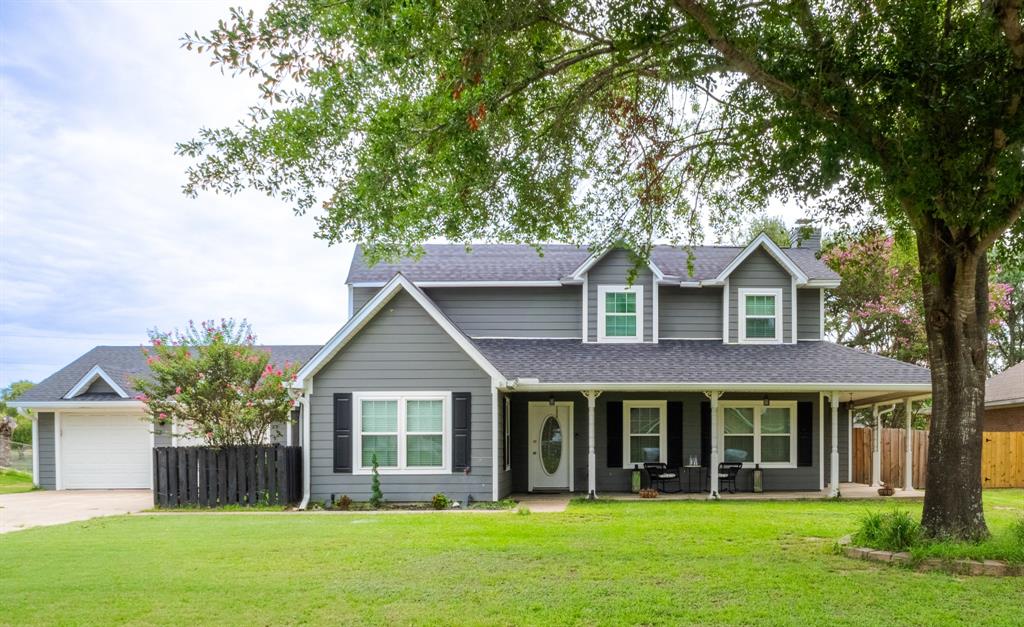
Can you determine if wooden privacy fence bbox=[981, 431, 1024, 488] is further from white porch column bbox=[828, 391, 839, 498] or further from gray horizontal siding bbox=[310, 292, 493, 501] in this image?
gray horizontal siding bbox=[310, 292, 493, 501]

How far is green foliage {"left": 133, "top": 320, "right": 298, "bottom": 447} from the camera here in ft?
55.4

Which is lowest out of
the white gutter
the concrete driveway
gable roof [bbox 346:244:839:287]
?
the concrete driveway

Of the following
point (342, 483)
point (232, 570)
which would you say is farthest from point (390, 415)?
point (232, 570)

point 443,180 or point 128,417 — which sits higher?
point 443,180

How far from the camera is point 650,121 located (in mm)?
12164

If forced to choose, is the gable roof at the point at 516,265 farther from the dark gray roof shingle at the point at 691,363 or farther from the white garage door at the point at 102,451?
the white garage door at the point at 102,451

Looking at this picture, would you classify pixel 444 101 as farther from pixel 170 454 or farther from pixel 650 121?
pixel 170 454

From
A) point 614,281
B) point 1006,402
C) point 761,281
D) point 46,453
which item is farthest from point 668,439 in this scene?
point 46,453

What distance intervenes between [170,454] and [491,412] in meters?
6.41

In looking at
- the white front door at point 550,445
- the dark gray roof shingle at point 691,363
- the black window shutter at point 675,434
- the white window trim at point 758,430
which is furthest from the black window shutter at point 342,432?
the white window trim at point 758,430

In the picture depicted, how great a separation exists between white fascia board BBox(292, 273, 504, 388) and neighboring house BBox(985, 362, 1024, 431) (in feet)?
56.7

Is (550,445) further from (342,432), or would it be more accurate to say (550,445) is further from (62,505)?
(62,505)

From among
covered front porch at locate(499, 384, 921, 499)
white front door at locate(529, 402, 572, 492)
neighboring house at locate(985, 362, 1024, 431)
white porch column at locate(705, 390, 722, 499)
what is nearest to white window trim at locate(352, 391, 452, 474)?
covered front porch at locate(499, 384, 921, 499)

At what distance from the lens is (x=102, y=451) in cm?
2303
